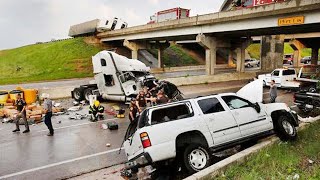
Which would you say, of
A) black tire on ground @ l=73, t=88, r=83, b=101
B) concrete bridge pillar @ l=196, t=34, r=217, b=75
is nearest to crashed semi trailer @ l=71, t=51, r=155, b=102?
black tire on ground @ l=73, t=88, r=83, b=101

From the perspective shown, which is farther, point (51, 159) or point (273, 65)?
point (273, 65)

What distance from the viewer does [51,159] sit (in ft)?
32.3

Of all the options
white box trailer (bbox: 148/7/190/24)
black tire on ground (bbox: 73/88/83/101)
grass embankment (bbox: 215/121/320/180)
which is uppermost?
white box trailer (bbox: 148/7/190/24)

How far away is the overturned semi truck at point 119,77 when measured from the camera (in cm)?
1947

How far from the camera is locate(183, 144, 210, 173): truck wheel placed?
7.46 meters

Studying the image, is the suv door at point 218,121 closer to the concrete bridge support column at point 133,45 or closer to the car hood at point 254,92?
the car hood at point 254,92

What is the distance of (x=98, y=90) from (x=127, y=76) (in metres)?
3.25

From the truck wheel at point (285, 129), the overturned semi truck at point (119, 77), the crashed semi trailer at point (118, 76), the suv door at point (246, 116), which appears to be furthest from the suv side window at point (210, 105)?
the crashed semi trailer at point (118, 76)

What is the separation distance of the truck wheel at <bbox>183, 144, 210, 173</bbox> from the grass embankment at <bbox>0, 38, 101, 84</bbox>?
3775 cm

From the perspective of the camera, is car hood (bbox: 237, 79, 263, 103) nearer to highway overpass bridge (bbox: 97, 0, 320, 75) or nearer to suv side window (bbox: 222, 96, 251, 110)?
suv side window (bbox: 222, 96, 251, 110)

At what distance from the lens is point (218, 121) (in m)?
8.21

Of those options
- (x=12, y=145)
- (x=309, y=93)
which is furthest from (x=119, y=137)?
(x=309, y=93)

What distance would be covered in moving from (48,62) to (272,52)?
1464 inches

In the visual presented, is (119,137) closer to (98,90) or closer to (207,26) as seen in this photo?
(98,90)
